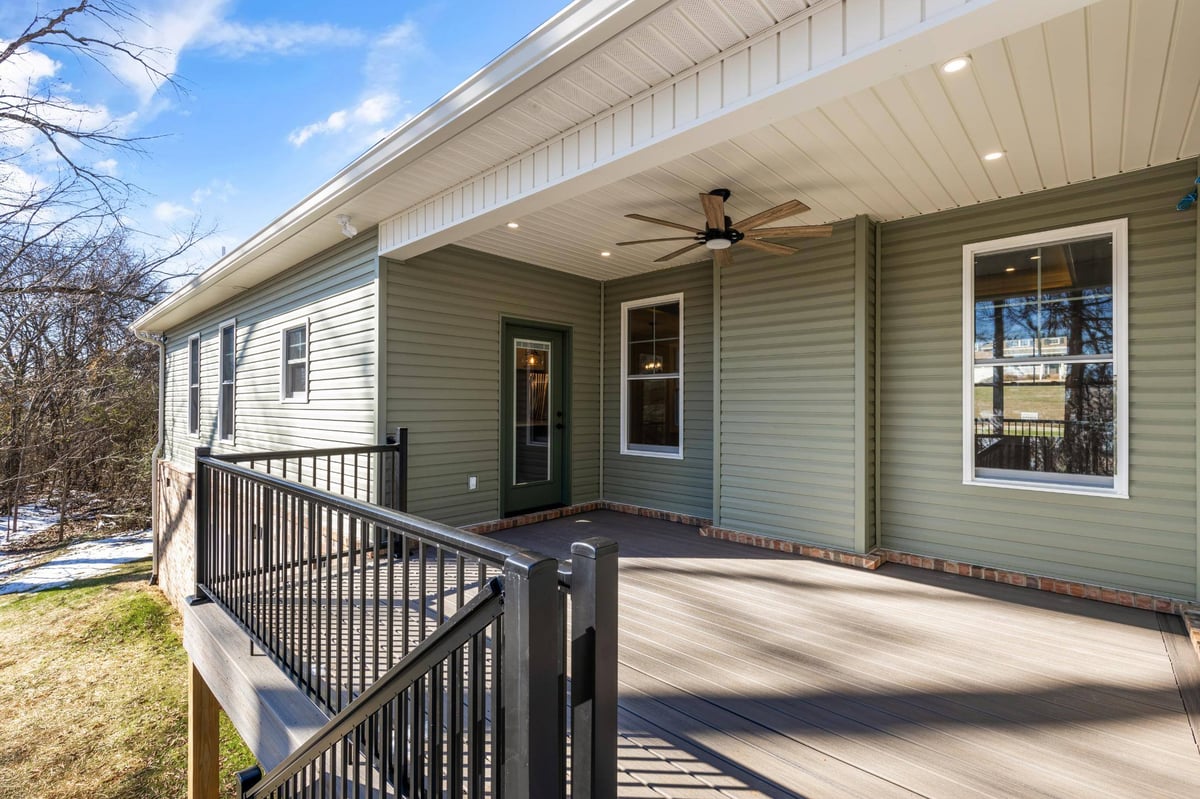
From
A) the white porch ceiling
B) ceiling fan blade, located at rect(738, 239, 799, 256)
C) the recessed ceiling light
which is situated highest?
the white porch ceiling

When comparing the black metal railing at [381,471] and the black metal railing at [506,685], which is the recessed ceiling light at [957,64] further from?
the black metal railing at [381,471]

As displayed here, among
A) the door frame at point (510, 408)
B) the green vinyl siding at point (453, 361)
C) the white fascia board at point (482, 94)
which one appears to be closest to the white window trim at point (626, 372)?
the door frame at point (510, 408)

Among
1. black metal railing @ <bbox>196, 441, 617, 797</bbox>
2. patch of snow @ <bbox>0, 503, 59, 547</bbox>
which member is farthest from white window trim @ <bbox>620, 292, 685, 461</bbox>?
patch of snow @ <bbox>0, 503, 59, 547</bbox>

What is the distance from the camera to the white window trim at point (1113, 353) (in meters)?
3.32

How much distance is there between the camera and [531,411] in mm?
5699

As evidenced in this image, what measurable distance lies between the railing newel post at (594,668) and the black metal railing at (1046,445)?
3883mm

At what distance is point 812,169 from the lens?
3.38m

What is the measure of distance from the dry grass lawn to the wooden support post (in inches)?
66.3

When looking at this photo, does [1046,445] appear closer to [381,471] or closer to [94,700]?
[381,471]

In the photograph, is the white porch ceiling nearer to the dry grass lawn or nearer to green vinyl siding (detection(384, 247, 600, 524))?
green vinyl siding (detection(384, 247, 600, 524))

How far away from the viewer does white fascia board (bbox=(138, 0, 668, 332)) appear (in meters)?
2.11

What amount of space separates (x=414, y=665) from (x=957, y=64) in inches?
121

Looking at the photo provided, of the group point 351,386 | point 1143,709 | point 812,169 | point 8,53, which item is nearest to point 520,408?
point 351,386

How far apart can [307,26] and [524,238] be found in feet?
13.3
